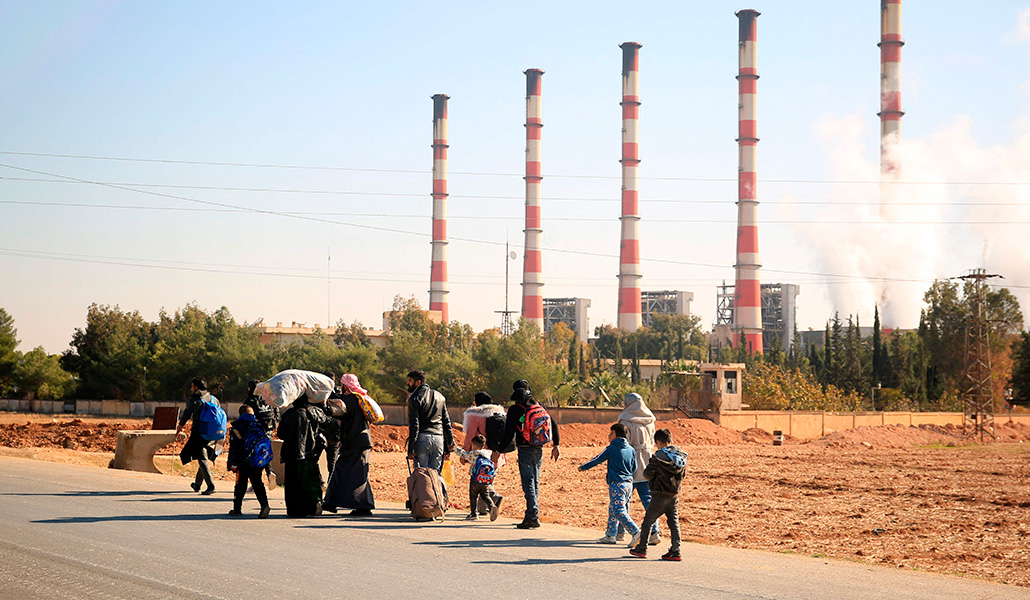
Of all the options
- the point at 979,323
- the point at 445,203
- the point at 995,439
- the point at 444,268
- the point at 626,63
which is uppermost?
the point at 626,63

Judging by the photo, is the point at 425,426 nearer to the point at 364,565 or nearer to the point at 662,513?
the point at 364,565

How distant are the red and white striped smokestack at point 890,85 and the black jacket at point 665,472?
79.3 metres

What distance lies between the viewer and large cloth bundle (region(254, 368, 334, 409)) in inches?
475

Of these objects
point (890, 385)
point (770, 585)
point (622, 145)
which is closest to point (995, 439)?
point (890, 385)

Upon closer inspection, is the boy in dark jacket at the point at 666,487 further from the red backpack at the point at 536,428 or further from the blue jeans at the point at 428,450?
the blue jeans at the point at 428,450

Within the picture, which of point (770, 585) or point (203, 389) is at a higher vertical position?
point (203, 389)

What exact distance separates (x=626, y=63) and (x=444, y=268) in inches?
1010

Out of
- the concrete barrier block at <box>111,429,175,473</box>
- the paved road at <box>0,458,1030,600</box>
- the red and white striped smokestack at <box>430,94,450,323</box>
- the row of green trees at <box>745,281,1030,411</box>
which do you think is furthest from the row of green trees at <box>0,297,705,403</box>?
the paved road at <box>0,458,1030,600</box>

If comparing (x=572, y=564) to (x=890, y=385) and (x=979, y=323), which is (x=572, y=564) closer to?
(x=979, y=323)

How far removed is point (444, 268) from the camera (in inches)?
3829

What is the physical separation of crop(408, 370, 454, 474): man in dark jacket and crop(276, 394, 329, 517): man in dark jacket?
1150 millimetres

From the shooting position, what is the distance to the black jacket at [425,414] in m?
12.0

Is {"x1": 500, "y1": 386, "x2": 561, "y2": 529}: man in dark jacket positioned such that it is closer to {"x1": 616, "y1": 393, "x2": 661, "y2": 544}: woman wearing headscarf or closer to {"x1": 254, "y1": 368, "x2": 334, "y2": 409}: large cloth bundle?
{"x1": 616, "y1": 393, "x2": 661, "y2": 544}: woman wearing headscarf

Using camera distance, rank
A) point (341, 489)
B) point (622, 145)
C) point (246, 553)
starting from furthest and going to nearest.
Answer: point (622, 145) → point (341, 489) → point (246, 553)
